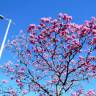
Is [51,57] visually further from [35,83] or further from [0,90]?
[0,90]

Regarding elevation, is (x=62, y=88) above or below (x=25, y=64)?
below

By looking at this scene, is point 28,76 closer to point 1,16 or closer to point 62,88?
point 62,88

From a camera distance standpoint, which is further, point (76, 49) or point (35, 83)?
point (35, 83)

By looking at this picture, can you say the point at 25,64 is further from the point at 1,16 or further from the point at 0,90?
the point at 1,16

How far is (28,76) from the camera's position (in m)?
21.1

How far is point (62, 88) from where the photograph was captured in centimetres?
1972

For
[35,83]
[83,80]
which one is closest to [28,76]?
[35,83]

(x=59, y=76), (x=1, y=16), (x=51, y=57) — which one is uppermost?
(x=1, y=16)

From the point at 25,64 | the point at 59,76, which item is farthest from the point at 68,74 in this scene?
the point at 25,64

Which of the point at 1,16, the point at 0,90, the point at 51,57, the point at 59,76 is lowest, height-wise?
the point at 0,90

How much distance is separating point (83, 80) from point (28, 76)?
4.44 m

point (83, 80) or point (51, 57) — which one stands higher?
point (51, 57)

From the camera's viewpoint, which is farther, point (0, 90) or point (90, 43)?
point (0, 90)

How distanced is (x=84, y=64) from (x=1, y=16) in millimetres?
7381
